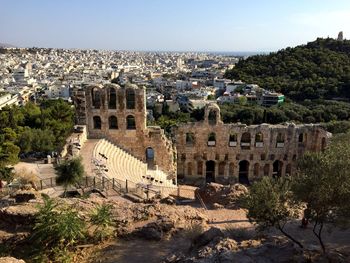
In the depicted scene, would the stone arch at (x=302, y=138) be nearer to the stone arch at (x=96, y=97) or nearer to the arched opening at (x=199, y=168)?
the arched opening at (x=199, y=168)

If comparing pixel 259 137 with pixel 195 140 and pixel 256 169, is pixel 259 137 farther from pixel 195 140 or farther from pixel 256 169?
pixel 195 140

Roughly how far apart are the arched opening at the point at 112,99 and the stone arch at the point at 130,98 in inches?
38.9

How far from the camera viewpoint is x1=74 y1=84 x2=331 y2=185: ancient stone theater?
29.0 meters

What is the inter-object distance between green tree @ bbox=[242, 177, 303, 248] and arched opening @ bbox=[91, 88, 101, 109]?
18.4 meters

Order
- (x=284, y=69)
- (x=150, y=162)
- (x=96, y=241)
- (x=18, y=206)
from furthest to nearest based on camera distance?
(x=284, y=69)
(x=150, y=162)
(x=18, y=206)
(x=96, y=241)

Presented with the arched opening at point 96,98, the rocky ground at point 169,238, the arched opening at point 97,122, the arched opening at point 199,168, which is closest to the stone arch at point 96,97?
the arched opening at point 96,98

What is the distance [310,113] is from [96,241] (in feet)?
161

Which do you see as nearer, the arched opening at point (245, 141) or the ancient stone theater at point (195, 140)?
the ancient stone theater at point (195, 140)

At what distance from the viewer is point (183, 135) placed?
107 ft

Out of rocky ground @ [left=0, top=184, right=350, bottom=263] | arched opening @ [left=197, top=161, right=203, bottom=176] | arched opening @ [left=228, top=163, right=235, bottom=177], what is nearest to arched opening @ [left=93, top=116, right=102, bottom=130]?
arched opening @ [left=197, top=161, right=203, bottom=176]

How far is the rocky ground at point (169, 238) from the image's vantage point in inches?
470

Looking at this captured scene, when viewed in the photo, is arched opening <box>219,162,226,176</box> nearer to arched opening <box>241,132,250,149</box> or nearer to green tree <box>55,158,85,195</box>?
arched opening <box>241,132,250,149</box>

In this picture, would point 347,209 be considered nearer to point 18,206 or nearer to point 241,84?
point 18,206

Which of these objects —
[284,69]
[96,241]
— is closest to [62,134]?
[96,241]
